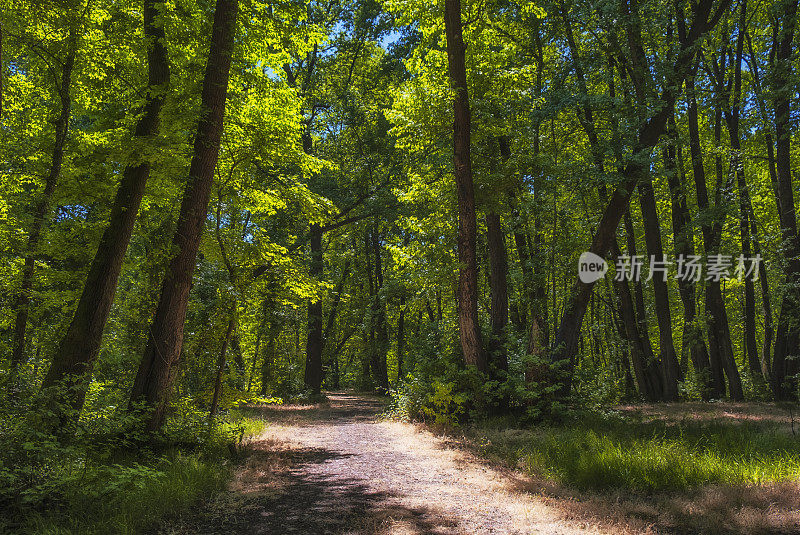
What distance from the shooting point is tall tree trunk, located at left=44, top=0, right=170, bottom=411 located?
25.7 feet

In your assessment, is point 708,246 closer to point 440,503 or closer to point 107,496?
point 440,503

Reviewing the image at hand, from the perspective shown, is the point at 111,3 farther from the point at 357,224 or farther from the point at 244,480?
the point at 357,224

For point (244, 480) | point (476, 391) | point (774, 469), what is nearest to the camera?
point (774, 469)

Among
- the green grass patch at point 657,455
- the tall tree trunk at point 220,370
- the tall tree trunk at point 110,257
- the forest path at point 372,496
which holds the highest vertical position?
the tall tree trunk at point 110,257

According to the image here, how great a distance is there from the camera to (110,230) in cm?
868

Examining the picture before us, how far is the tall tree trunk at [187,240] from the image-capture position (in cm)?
742

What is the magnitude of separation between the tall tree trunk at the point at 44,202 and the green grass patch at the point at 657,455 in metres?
9.42

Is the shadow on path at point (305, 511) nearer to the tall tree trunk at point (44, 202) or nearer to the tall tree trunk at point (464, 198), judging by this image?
the tall tree trunk at point (464, 198)

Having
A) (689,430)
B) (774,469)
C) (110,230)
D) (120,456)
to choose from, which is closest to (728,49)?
(689,430)

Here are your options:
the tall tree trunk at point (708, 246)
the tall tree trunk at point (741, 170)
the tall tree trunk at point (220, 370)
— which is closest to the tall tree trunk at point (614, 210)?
the tall tree trunk at point (741, 170)

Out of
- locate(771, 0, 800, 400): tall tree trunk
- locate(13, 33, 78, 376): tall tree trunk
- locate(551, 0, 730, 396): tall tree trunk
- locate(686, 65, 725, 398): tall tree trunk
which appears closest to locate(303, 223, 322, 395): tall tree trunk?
locate(13, 33, 78, 376): tall tree trunk

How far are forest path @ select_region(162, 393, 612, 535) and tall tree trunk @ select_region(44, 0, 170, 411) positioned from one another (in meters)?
3.29

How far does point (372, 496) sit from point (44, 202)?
8.81m

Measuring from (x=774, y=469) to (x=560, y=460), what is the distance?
245 cm
